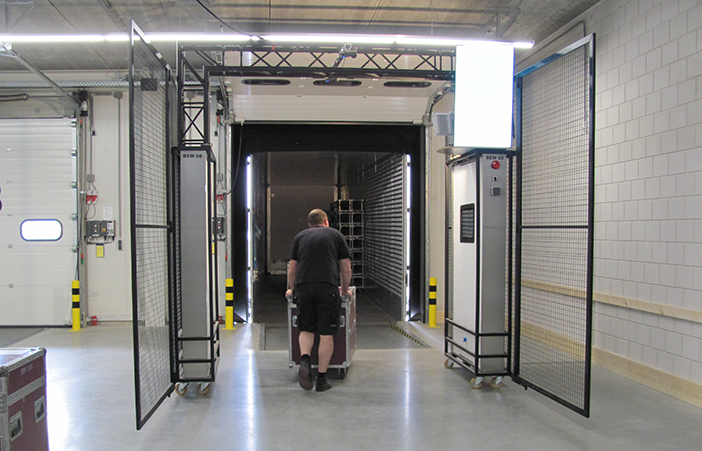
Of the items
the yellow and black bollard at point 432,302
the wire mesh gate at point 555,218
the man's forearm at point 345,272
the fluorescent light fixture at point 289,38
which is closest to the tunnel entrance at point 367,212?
the yellow and black bollard at point 432,302

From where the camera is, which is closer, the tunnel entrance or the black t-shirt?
the black t-shirt

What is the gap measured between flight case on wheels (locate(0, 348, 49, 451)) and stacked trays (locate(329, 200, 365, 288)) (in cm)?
780

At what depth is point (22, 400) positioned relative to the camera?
7.83ft

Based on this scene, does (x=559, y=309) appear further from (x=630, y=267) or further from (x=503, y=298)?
(x=503, y=298)

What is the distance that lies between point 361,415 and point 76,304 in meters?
5.59

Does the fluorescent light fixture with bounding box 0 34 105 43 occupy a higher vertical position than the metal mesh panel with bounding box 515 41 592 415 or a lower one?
higher

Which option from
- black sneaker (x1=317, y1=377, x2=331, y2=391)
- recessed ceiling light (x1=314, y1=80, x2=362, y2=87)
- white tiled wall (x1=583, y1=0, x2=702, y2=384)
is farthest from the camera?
recessed ceiling light (x1=314, y1=80, x2=362, y2=87)

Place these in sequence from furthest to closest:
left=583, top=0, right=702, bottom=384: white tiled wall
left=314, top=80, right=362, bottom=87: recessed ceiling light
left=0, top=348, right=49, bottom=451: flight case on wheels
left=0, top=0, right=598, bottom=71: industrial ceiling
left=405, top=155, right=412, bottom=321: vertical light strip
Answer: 1. left=405, top=155, right=412, bottom=321: vertical light strip
2. left=314, top=80, right=362, bottom=87: recessed ceiling light
3. left=0, top=0, right=598, bottom=71: industrial ceiling
4. left=583, top=0, right=702, bottom=384: white tiled wall
5. left=0, top=348, right=49, bottom=451: flight case on wheels

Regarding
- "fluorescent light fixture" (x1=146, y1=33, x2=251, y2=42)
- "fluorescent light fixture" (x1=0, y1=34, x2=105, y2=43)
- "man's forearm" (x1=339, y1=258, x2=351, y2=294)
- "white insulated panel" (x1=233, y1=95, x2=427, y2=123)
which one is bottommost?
"man's forearm" (x1=339, y1=258, x2=351, y2=294)

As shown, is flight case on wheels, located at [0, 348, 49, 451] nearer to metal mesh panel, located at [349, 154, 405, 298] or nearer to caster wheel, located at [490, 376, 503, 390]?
caster wheel, located at [490, 376, 503, 390]

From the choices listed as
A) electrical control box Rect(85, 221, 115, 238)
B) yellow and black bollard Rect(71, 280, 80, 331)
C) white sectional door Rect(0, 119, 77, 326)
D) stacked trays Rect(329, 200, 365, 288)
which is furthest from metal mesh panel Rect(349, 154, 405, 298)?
white sectional door Rect(0, 119, 77, 326)

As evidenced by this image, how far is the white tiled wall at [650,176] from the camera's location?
12.9 feet

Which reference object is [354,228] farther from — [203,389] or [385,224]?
[203,389]

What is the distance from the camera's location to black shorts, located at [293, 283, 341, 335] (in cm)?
425
